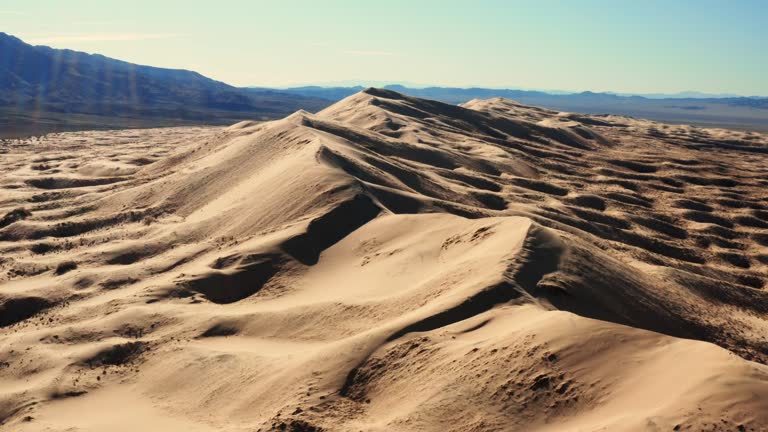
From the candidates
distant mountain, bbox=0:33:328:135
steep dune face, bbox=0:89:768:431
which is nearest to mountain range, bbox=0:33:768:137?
distant mountain, bbox=0:33:328:135

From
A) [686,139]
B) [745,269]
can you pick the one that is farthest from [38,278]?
[686,139]

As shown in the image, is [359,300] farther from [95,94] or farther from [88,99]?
[95,94]

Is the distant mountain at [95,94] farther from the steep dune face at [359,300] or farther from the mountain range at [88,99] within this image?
the steep dune face at [359,300]

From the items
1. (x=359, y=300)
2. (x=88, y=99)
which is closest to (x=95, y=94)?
(x=88, y=99)

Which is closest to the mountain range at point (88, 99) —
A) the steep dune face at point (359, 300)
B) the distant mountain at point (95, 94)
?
the distant mountain at point (95, 94)

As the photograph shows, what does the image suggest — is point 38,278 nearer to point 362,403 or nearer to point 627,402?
point 362,403
